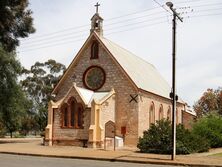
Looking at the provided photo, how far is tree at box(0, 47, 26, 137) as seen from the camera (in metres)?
45.2

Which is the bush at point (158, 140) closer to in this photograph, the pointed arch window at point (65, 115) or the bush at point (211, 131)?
the bush at point (211, 131)

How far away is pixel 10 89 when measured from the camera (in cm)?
4556

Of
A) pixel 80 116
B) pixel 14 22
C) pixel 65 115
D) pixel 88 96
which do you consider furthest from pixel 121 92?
pixel 14 22

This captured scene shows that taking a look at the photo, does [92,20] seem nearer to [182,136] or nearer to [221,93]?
[182,136]

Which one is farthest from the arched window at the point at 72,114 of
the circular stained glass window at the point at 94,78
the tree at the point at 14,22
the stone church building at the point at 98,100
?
the tree at the point at 14,22

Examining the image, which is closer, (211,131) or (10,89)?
(211,131)

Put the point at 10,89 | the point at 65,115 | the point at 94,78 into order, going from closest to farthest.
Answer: the point at 65,115
the point at 94,78
the point at 10,89

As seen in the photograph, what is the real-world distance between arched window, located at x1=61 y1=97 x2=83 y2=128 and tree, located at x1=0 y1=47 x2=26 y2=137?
7.06m

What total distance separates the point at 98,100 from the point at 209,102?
51298 millimetres

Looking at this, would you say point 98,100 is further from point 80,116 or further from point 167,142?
point 167,142

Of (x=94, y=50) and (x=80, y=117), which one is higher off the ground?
(x=94, y=50)

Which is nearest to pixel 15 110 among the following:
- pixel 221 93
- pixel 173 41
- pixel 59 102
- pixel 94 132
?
pixel 59 102

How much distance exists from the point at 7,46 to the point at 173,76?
1033cm

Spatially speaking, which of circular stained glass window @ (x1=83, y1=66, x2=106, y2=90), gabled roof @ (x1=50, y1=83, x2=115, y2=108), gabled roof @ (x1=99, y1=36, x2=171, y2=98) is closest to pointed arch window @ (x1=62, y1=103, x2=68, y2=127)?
gabled roof @ (x1=50, y1=83, x2=115, y2=108)
